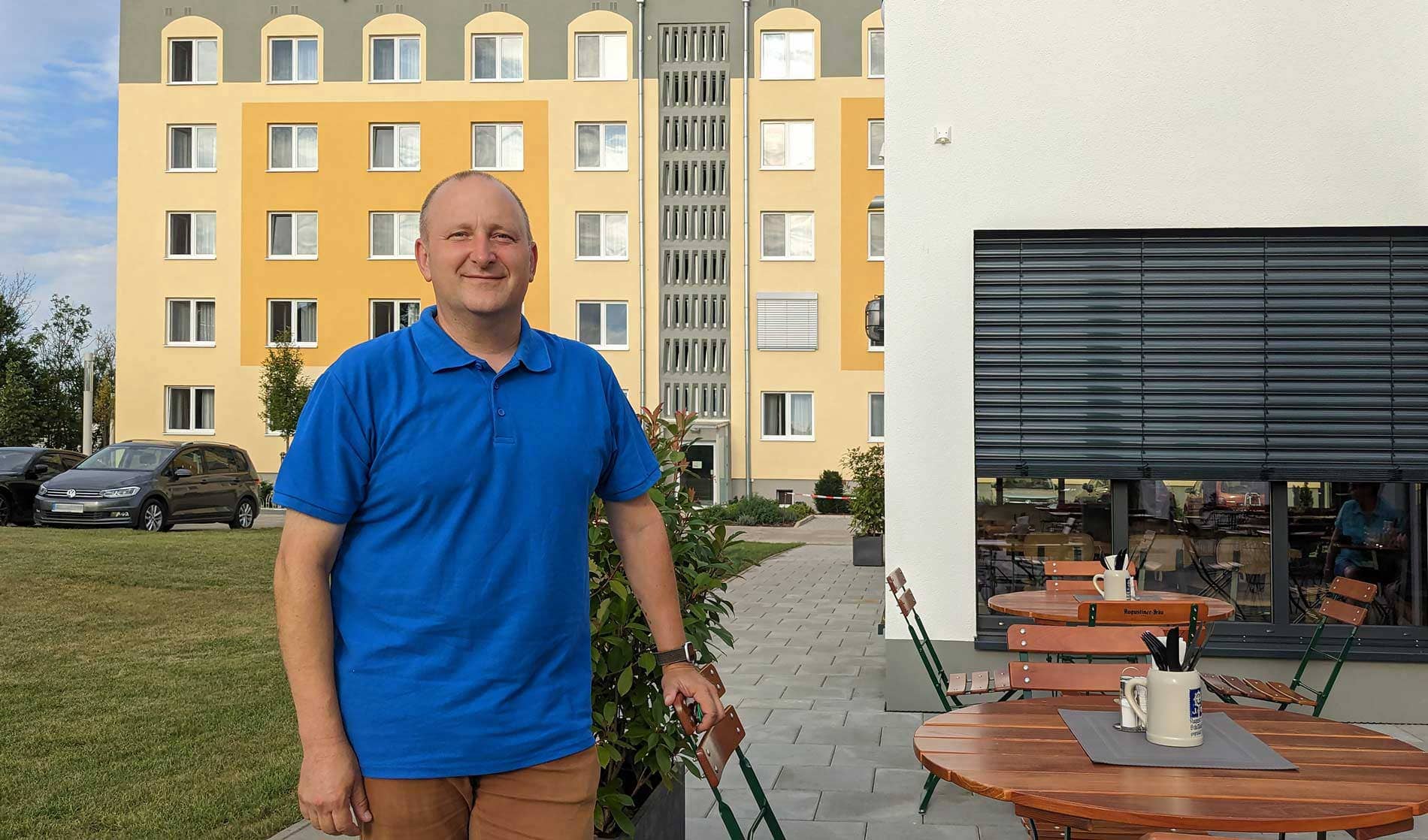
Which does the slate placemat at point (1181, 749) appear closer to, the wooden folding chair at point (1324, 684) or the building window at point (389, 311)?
the wooden folding chair at point (1324, 684)

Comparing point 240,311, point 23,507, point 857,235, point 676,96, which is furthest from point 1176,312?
point 240,311

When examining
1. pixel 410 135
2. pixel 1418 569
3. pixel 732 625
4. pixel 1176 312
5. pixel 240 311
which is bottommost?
pixel 732 625

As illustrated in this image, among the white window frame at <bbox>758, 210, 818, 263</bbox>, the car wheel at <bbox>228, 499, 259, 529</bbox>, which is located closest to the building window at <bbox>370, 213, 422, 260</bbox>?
the white window frame at <bbox>758, 210, 818, 263</bbox>

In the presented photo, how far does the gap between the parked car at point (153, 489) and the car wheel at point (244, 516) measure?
12mm

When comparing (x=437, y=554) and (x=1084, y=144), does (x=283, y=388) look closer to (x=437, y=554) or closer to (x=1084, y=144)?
(x=1084, y=144)

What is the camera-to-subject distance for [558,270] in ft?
112

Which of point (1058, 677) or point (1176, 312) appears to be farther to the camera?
point (1176, 312)

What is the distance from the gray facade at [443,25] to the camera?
3412 cm

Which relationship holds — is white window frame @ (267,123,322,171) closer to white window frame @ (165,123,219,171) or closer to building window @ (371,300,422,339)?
white window frame @ (165,123,219,171)

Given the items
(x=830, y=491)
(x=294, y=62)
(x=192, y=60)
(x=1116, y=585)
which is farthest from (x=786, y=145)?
(x=1116, y=585)

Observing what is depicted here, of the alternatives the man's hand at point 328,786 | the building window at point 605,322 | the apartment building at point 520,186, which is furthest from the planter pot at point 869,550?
the building window at point 605,322

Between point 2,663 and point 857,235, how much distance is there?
27099 mm

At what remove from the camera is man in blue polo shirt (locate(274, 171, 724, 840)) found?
217 centimetres

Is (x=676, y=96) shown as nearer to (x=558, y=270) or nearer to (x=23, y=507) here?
(x=558, y=270)
